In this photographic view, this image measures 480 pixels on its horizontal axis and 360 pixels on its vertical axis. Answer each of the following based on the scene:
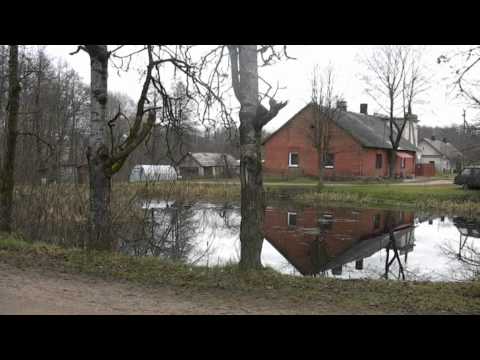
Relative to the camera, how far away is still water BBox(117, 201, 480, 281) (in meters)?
12.3

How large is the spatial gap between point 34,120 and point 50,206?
468cm

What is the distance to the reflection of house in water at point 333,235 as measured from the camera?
545 inches

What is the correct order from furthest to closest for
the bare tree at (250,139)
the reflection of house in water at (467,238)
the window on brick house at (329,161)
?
the window on brick house at (329,161)
the reflection of house in water at (467,238)
the bare tree at (250,139)

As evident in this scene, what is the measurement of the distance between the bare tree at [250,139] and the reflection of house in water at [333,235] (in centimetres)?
424

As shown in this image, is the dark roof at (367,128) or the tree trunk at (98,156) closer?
the tree trunk at (98,156)

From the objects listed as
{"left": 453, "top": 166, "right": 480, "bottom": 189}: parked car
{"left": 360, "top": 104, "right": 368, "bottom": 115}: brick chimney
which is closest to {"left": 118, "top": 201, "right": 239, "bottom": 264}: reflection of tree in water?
{"left": 453, "top": 166, "right": 480, "bottom": 189}: parked car

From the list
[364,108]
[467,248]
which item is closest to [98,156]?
[467,248]

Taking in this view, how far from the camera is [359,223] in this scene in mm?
21844

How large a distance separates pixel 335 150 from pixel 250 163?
119 feet

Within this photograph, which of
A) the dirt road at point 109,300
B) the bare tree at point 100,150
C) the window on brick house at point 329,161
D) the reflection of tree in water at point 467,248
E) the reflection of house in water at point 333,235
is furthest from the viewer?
the window on brick house at point 329,161

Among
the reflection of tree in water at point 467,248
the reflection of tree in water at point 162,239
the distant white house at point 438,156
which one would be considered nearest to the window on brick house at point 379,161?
the reflection of tree in water at point 467,248

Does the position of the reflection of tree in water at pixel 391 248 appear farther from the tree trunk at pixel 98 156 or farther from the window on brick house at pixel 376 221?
the tree trunk at pixel 98 156

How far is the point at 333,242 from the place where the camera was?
1688 cm

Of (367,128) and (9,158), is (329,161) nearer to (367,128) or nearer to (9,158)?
(367,128)
